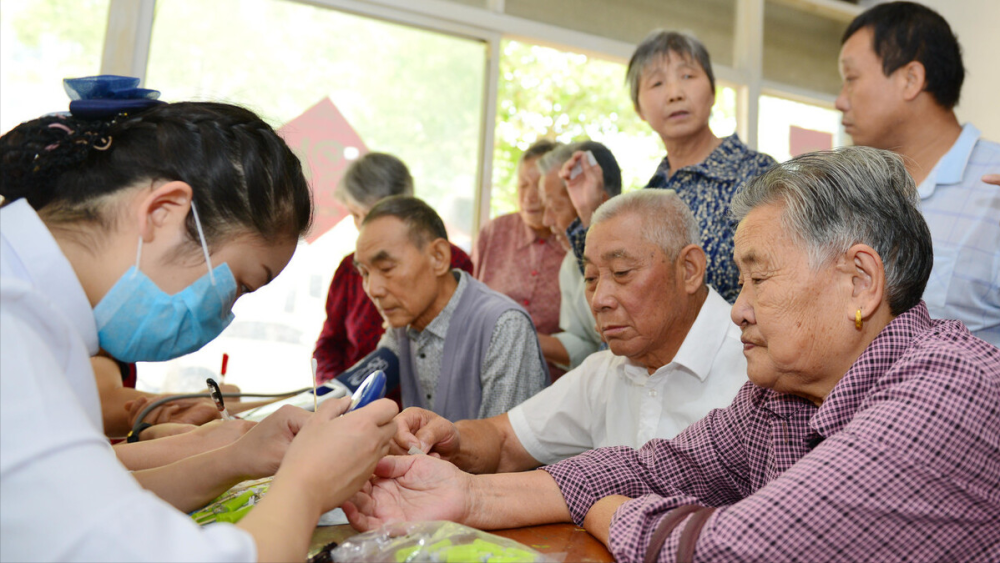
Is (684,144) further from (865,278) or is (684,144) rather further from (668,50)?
(865,278)

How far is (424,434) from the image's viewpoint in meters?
1.64

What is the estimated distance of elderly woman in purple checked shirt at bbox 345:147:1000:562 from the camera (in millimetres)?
904

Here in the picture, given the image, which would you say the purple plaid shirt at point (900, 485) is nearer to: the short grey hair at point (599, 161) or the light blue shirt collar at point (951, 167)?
the light blue shirt collar at point (951, 167)

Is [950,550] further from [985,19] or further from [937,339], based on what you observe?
[985,19]

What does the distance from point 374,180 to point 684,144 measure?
1.42 metres

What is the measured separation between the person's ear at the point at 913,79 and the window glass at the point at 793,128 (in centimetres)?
314

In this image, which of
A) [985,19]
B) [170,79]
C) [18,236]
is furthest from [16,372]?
[985,19]

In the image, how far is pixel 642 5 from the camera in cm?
496

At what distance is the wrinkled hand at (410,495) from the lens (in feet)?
3.97

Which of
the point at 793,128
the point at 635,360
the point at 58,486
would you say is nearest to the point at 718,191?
the point at 635,360

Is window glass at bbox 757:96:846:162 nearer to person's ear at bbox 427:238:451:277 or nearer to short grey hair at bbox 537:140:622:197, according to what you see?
short grey hair at bbox 537:140:622:197

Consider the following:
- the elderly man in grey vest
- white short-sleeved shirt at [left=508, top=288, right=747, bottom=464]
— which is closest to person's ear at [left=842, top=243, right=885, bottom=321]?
white short-sleeved shirt at [left=508, top=288, right=747, bottom=464]

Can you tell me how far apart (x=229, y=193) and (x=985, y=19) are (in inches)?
208

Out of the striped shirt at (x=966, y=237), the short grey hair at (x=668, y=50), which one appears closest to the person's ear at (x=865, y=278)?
the striped shirt at (x=966, y=237)
